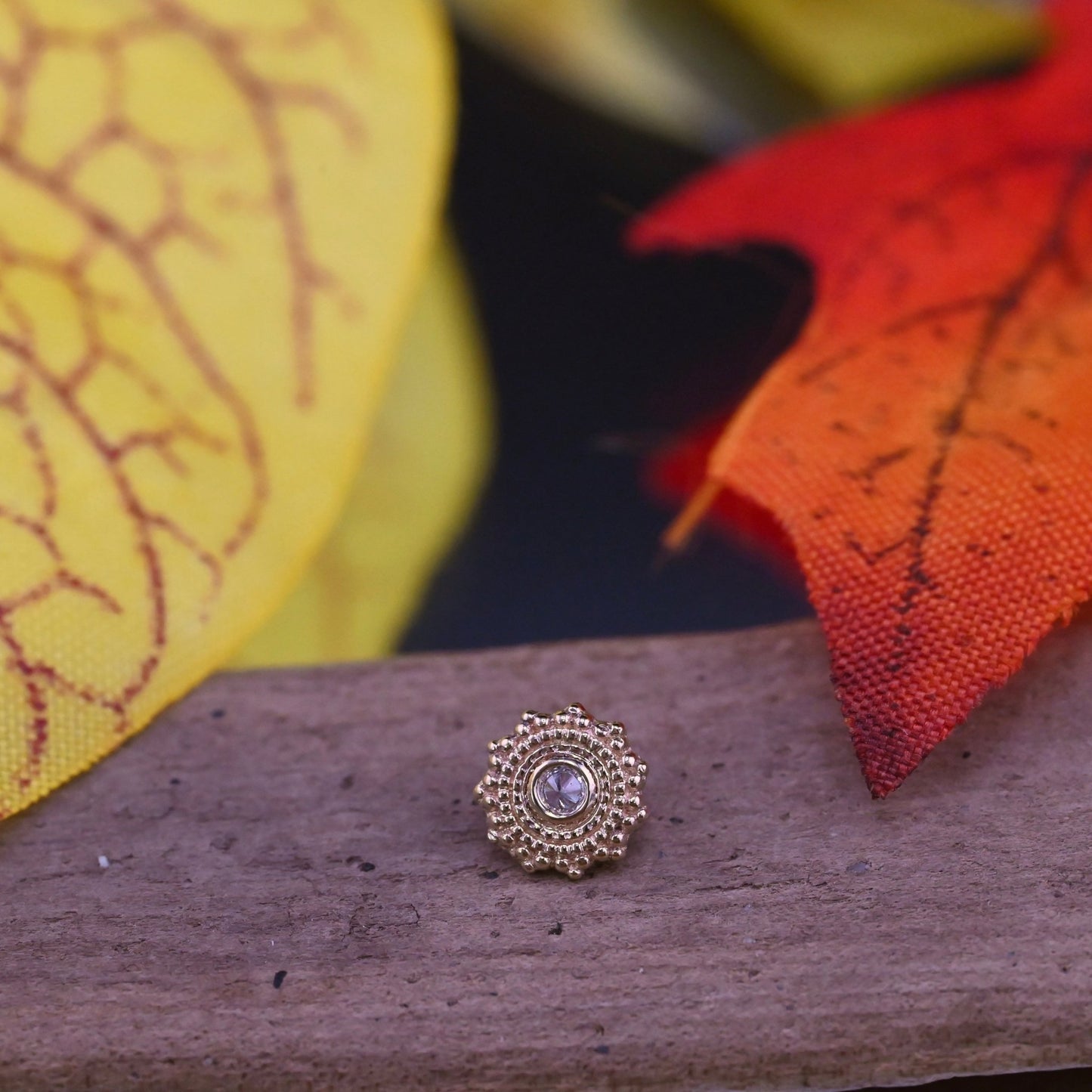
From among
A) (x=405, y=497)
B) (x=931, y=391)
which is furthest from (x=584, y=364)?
(x=931, y=391)

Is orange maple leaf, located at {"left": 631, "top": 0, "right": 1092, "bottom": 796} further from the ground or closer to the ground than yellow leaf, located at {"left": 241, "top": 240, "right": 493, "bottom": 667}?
further from the ground

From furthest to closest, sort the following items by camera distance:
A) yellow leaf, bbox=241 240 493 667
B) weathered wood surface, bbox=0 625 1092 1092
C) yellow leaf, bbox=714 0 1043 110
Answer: yellow leaf, bbox=714 0 1043 110 < yellow leaf, bbox=241 240 493 667 < weathered wood surface, bbox=0 625 1092 1092

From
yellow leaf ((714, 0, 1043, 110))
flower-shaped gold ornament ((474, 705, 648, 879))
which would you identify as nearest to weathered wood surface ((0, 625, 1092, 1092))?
flower-shaped gold ornament ((474, 705, 648, 879))

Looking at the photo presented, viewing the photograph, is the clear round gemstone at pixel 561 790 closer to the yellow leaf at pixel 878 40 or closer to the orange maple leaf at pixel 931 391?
the orange maple leaf at pixel 931 391

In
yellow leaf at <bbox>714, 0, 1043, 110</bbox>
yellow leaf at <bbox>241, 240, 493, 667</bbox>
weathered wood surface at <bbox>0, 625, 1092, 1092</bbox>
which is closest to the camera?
weathered wood surface at <bbox>0, 625, 1092, 1092</bbox>

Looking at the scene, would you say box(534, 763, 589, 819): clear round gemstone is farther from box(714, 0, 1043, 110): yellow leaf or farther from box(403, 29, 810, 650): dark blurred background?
box(714, 0, 1043, 110): yellow leaf

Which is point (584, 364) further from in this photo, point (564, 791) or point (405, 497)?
point (564, 791)

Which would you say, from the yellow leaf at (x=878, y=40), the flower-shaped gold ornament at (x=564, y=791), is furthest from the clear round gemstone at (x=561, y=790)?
the yellow leaf at (x=878, y=40)
